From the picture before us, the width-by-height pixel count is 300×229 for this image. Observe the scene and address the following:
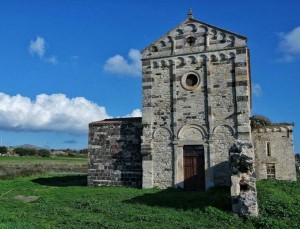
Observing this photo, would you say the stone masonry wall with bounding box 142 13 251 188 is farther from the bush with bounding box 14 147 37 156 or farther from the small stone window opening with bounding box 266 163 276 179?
the bush with bounding box 14 147 37 156

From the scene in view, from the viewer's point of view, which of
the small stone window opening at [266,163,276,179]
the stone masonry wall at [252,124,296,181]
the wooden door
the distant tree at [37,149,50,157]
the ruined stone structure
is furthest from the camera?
the distant tree at [37,149,50,157]

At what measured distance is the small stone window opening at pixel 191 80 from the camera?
61.7 ft

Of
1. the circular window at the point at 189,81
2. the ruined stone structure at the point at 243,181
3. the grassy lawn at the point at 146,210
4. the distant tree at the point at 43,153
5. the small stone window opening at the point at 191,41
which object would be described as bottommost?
the grassy lawn at the point at 146,210

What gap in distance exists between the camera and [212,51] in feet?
60.4

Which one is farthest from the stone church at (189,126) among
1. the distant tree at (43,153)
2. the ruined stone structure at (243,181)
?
the distant tree at (43,153)

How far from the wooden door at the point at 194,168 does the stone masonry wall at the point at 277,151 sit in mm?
3643

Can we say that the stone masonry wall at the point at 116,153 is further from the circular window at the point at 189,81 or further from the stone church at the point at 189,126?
the circular window at the point at 189,81

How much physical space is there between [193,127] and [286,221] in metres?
8.61

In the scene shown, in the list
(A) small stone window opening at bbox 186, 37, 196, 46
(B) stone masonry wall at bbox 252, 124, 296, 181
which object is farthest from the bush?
(B) stone masonry wall at bbox 252, 124, 296, 181

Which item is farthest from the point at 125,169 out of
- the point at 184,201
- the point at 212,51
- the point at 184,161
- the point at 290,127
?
the point at 290,127

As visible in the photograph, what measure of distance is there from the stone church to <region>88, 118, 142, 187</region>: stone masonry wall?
57 mm

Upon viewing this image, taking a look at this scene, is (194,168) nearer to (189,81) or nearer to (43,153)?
(189,81)

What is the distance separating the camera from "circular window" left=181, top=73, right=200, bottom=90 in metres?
18.7

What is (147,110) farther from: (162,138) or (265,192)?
(265,192)
